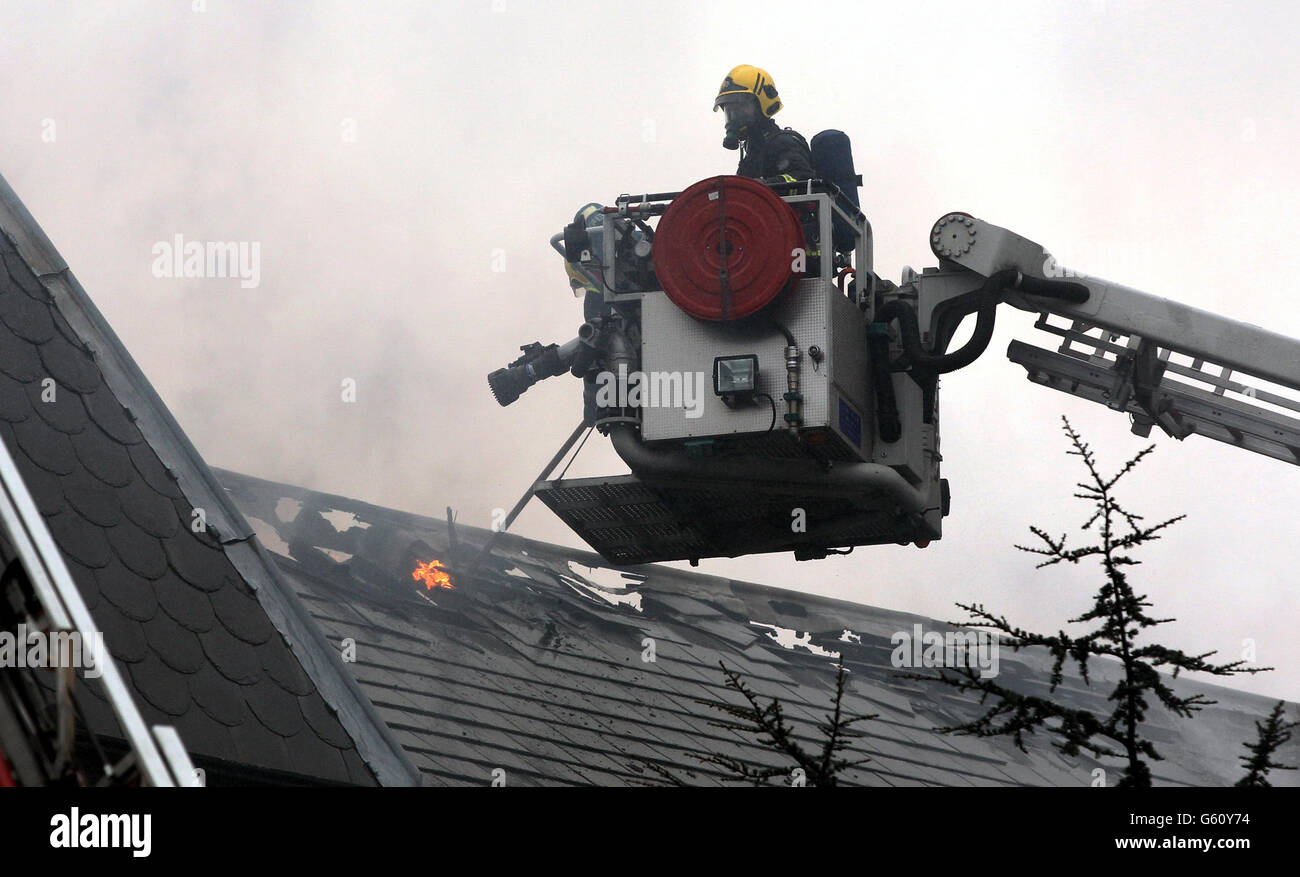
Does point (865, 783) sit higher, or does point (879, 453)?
point (879, 453)

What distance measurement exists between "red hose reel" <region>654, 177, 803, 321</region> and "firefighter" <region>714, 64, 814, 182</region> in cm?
103

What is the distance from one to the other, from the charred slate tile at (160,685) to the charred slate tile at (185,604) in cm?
34

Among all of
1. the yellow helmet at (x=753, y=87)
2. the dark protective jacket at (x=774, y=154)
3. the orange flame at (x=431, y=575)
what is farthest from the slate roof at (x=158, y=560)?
the orange flame at (x=431, y=575)

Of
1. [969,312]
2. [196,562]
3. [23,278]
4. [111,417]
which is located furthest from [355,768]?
[969,312]

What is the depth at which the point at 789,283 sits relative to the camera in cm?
1070

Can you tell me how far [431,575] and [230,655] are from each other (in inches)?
272

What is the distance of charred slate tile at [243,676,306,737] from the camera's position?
9078 mm

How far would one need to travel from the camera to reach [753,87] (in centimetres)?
1216

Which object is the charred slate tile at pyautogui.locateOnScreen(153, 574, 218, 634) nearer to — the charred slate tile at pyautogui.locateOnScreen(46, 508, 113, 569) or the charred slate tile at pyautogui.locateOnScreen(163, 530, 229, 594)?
the charred slate tile at pyautogui.locateOnScreen(163, 530, 229, 594)
